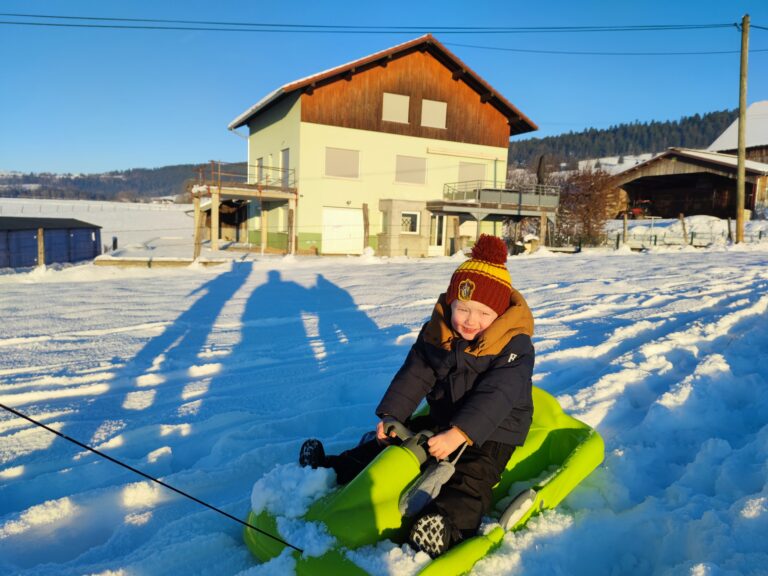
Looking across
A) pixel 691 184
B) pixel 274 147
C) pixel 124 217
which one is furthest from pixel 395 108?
pixel 124 217

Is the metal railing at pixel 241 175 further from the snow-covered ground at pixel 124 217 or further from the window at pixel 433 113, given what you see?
the snow-covered ground at pixel 124 217

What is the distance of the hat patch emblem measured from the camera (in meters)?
2.71

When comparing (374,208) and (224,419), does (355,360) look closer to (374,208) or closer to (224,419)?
(224,419)

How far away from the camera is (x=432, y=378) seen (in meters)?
2.78

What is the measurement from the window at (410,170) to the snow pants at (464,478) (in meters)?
23.1

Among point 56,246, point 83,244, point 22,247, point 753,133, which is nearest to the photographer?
point 22,247

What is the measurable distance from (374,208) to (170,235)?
27672 mm

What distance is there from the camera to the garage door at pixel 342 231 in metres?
23.9

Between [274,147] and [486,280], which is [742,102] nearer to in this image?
[274,147]

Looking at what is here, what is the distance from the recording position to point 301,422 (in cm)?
379

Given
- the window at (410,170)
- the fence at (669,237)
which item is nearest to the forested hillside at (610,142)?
the fence at (669,237)

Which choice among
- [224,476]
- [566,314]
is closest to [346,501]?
[224,476]

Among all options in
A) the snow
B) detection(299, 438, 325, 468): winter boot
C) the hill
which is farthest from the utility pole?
the hill

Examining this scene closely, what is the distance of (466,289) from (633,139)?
452 feet
